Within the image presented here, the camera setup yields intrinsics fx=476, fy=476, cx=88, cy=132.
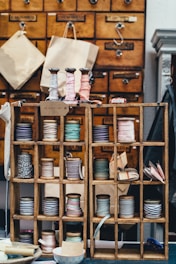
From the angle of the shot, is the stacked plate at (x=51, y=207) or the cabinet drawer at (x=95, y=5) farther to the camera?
the cabinet drawer at (x=95, y=5)

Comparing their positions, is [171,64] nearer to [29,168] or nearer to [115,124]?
[115,124]

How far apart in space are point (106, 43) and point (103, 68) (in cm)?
20

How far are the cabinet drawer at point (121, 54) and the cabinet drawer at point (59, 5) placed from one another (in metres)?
0.36

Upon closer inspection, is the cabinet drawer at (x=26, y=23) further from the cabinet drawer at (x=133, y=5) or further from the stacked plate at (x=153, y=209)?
the stacked plate at (x=153, y=209)

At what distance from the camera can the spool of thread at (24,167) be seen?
8.61 feet

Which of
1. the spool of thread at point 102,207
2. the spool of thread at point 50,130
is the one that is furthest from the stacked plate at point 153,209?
the spool of thread at point 50,130

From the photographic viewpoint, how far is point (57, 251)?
7.79ft

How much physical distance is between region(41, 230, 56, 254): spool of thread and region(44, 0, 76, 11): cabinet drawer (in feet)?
6.53

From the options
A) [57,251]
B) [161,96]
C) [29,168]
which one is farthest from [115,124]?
[161,96]

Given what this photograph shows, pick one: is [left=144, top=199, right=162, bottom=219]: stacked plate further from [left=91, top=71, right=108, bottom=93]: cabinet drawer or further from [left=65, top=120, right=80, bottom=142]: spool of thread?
[left=91, top=71, right=108, bottom=93]: cabinet drawer

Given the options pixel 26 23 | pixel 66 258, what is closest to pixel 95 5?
pixel 26 23

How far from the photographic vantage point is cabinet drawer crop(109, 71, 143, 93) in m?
3.83

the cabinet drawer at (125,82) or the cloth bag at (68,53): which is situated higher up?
the cloth bag at (68,53)

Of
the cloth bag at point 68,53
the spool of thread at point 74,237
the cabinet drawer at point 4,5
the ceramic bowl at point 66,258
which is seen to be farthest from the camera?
the cabinet drawer at point 4,5
